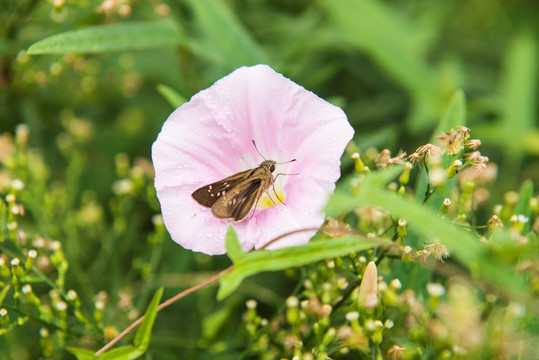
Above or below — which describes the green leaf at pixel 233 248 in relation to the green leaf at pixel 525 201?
below

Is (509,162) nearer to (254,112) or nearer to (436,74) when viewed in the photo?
(436,74)

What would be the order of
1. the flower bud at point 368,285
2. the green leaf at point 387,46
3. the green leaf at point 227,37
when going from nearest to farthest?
the flower bud at point 368,285 → the green leaf at point 227,37 → the green leaf at point 387,46

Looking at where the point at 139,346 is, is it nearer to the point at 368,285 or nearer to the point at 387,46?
the point at 368,285

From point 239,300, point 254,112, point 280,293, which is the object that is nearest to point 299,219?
point 254,112

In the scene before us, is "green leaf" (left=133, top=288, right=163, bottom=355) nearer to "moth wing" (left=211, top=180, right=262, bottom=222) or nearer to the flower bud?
"moth wing" (left=211, top=180, right=262, bottom=222)

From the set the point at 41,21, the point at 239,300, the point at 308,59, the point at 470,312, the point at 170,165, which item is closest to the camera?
the point at 470,312

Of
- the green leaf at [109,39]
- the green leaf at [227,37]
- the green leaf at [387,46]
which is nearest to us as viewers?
the green leaf at [109,39]

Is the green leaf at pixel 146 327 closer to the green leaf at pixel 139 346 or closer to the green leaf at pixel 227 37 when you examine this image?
the green leaf at pixel 139 346

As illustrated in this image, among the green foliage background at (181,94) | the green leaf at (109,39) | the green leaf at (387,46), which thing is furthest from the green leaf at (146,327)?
the green leaf at (387,46)
